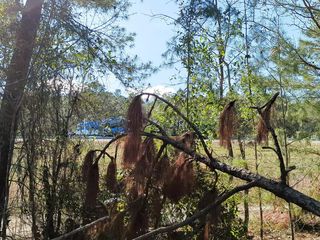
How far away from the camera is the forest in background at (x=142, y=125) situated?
3160mm

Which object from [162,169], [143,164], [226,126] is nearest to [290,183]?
[162,169]

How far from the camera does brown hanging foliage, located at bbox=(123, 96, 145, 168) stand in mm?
2488

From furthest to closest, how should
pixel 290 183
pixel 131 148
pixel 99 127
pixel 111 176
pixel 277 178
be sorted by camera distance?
pixel 290 183 → pixel 99 127 → pixel 277 178 → pixel 111 176 → pixel 131 148

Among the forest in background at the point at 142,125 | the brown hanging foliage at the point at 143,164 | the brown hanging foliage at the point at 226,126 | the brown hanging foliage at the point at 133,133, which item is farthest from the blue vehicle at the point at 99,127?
the brown hanging foliage at the point at 133,133

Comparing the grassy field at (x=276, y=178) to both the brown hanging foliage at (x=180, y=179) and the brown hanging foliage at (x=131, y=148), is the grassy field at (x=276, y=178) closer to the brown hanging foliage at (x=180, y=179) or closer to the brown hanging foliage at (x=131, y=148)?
the brown hanging foliage at (x=180, y=179)

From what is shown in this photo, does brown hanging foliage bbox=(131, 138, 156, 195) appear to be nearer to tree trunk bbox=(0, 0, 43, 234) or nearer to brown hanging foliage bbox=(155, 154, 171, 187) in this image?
brown hanging foliage bbox=(155, 154, 171, 187)

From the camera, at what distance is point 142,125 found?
2.57 m

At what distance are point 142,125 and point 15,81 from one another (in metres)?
1.68

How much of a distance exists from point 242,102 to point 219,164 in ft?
8.69

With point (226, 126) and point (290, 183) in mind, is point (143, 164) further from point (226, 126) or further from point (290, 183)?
point (290, 183)

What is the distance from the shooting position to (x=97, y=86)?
17.2 feet

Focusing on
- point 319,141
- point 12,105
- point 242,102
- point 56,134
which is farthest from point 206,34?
point 12,105

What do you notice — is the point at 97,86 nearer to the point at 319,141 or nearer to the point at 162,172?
the point at 162,172

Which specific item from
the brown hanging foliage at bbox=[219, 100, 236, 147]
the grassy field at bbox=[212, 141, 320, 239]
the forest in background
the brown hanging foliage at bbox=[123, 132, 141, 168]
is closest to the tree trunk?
the forest in background
